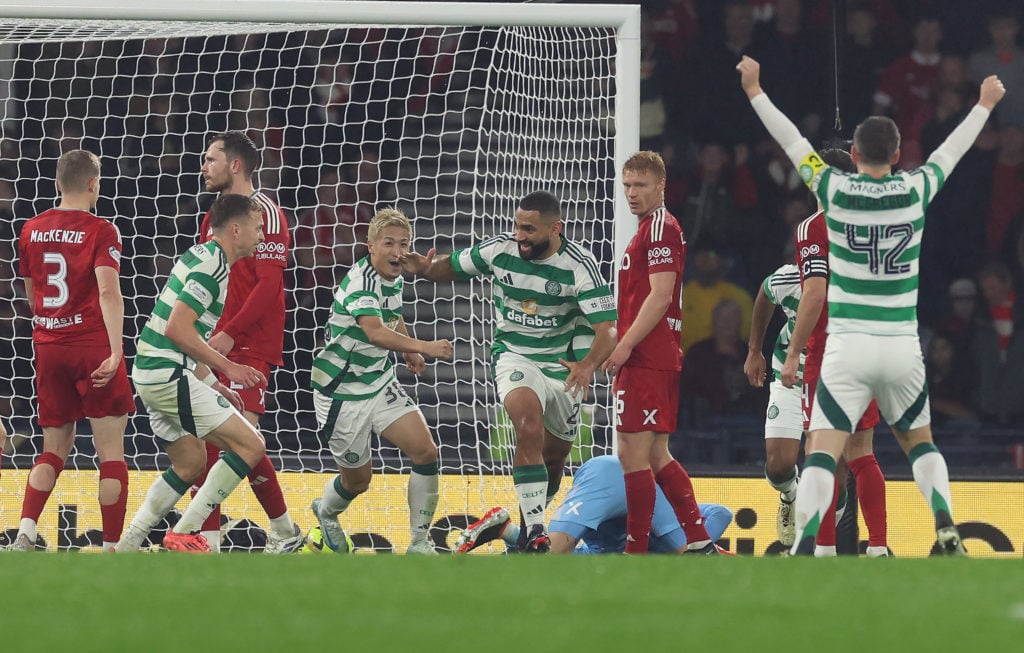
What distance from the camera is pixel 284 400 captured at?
10664mm

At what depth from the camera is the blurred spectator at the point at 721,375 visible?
37.0ft

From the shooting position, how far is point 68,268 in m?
7.32

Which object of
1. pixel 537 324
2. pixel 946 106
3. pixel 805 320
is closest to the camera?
pixel 805 320

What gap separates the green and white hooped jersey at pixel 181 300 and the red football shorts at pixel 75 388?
0.19 m

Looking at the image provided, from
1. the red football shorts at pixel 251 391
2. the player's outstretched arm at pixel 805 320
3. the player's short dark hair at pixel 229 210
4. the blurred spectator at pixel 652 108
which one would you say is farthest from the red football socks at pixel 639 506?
the blurred spectator at pixel 652 108

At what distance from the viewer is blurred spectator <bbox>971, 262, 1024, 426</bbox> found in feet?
36.8

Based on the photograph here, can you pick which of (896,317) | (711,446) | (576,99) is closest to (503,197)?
(576,99)

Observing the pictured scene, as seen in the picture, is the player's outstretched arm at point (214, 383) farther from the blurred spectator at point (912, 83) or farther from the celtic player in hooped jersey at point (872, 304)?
the blurred spectator at point (912, 83)

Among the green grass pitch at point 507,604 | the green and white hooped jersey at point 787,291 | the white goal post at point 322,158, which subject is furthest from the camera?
the white goal post at point 322,158

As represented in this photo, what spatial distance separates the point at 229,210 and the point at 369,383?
121 centimetres

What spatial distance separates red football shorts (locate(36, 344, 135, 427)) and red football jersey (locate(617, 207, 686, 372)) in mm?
2343

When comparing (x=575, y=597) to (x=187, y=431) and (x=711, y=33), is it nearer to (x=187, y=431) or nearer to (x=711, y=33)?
(x=187, y=431)

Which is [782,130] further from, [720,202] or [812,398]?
[720,202]

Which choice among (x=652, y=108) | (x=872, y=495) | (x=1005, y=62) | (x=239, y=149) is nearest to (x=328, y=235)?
(x=652, y=108)
